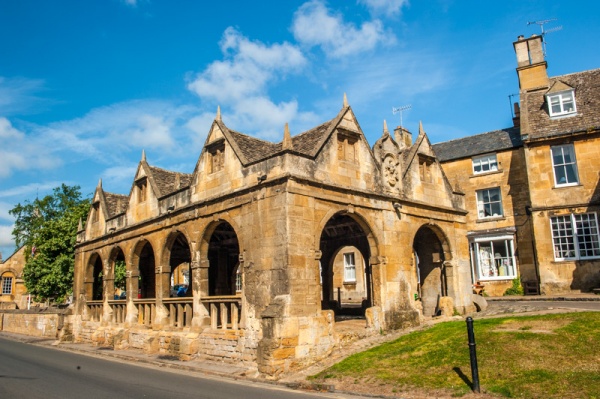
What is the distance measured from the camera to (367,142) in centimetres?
1599

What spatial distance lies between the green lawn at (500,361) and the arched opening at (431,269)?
17.6ft

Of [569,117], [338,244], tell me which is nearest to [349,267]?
[338,244]

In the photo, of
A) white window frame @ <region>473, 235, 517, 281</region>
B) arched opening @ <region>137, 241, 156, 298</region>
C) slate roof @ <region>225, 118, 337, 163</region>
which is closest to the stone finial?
slate roof @ <region>225, 118, 337, 163</region>

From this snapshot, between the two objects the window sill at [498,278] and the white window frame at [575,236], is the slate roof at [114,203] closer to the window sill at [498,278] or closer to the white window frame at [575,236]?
the window sill at [498,278]

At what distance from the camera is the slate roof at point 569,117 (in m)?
25.7

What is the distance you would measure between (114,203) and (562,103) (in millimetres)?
25308

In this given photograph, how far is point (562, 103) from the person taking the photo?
2705 cm

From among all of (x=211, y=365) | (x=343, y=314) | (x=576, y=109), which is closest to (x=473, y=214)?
(x=576, y=109)

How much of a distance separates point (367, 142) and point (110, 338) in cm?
1434

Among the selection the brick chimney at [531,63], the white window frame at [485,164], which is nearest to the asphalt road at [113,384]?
the white window frame at [485,164]

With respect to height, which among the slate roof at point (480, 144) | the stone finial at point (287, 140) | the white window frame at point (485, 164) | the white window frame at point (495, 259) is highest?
the slate roof at point (480, 144)

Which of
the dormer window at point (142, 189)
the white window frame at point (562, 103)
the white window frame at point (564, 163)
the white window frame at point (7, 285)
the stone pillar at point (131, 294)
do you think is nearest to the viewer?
the stone pillar at point (131, 294)

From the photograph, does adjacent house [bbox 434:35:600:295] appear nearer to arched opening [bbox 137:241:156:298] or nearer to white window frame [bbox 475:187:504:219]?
white window frame [bbox 475:187:504:219]

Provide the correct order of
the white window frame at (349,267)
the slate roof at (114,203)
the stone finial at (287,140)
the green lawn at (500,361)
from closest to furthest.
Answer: the green lawn at (500,361)
the stone finial at (287,140)
the slate roof at (114,203)
the white window frame at (349,267)
